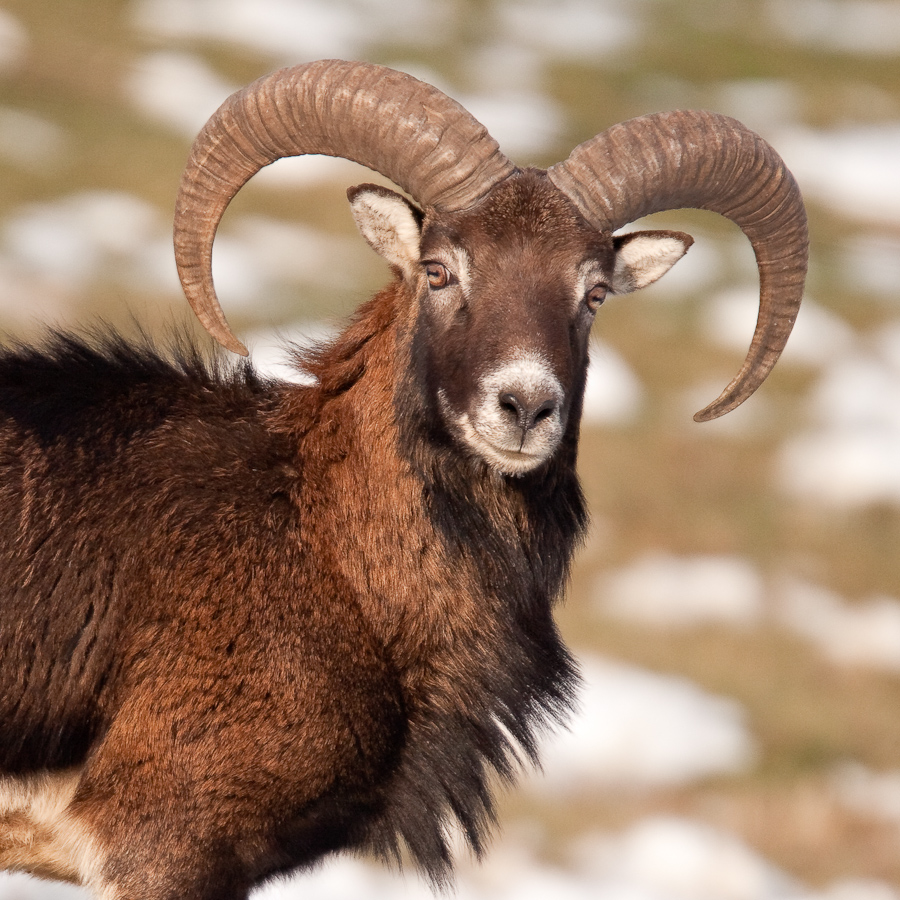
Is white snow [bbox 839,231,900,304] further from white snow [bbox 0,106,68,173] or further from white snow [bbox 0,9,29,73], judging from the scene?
white snow [bbox 0,9,29,73]

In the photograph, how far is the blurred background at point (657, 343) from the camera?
17.1m

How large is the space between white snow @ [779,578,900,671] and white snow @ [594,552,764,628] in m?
0.54

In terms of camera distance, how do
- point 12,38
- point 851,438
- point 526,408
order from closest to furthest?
point 526,408 → point 851,438 → point 12,38

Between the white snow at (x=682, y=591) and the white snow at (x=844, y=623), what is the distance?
543mm

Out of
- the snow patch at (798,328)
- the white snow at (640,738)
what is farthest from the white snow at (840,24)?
the white snow at (640,738)

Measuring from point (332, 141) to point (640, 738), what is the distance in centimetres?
1203

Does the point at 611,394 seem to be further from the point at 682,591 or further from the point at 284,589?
the point at 284,589

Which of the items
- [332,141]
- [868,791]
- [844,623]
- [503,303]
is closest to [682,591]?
[844,623]

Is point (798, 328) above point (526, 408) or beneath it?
above

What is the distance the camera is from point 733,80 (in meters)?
38.2

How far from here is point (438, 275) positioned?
7832 mm

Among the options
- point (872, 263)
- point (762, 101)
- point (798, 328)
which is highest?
point (762, 101)

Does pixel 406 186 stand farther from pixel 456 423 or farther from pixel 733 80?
pixel 733 80

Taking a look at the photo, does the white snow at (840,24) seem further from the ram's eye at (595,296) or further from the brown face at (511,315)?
the brown face at (511,315)
